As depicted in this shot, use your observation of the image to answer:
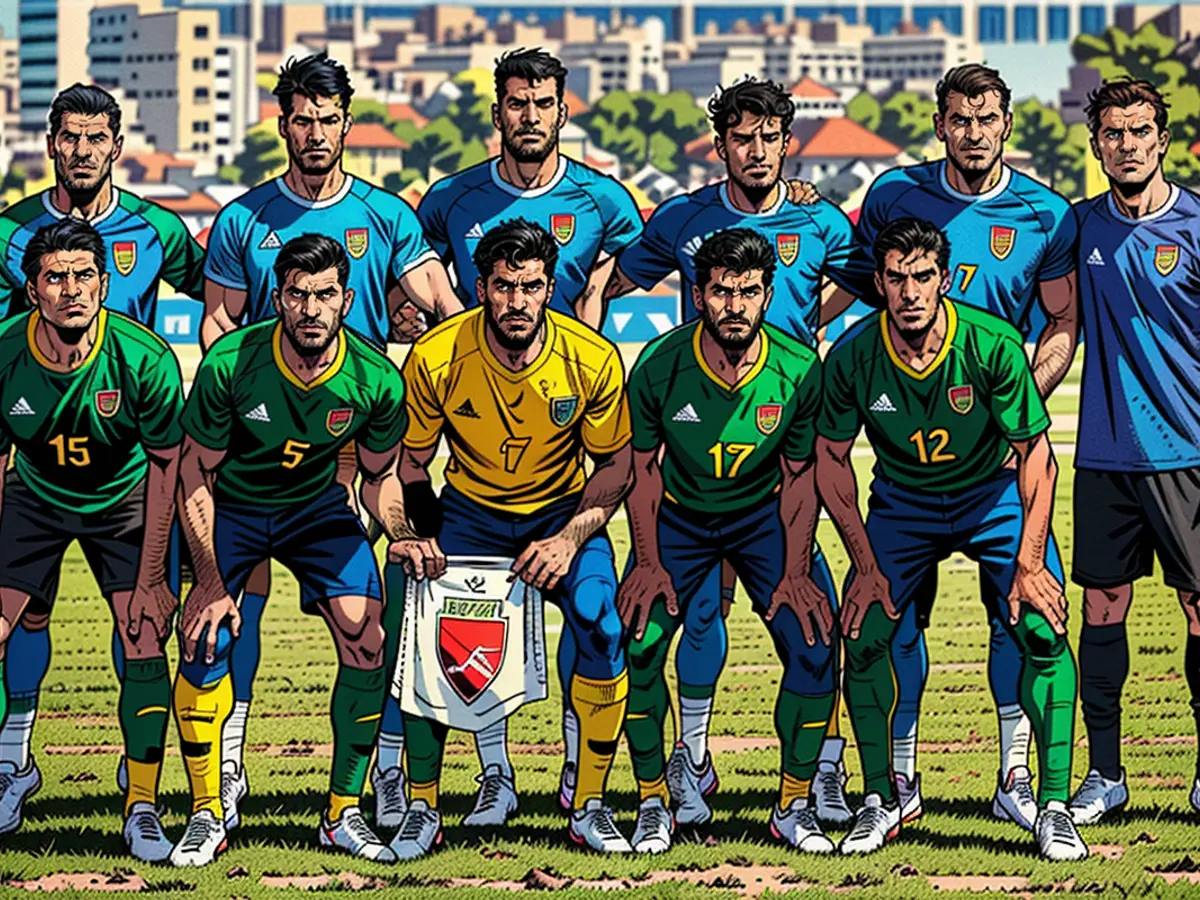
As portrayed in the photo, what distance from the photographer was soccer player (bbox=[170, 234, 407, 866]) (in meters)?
8.70

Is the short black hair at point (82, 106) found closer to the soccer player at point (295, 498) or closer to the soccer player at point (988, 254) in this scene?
the soccer player at point (295, 498)

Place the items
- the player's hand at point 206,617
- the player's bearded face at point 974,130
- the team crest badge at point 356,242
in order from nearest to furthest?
1. the player's hand at point 206,617
2. the player's bearded face at point 974,130
3. the team crest badge at point 356,242

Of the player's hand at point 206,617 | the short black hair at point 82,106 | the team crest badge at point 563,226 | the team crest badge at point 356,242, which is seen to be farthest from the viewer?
the team crest badge at point 563,226

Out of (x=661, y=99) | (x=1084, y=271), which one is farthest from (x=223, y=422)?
(x=661, y=99)

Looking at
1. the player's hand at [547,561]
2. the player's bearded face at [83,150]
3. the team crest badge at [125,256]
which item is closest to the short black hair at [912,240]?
the player's hand at [547,561]

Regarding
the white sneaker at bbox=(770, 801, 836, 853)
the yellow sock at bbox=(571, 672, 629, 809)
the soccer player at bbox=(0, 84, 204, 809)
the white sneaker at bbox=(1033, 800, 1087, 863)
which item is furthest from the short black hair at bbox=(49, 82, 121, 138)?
the white sneaker at bbox=(1033, 800, 1087, 863)

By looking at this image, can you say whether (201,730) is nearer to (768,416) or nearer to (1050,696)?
(768,416)

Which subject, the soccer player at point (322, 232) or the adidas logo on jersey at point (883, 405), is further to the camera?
the soccer player at point (322, 232)

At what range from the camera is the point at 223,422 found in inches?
343

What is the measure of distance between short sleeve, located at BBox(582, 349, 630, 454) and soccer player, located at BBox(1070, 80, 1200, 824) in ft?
6.26

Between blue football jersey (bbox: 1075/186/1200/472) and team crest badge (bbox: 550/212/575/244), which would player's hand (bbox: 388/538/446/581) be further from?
blue football jersey (bbox: 1075/186/1200/472)

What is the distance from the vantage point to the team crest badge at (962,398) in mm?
8878

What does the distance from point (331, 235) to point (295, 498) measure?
1.08 m

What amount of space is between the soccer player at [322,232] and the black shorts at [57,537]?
2.64ft
